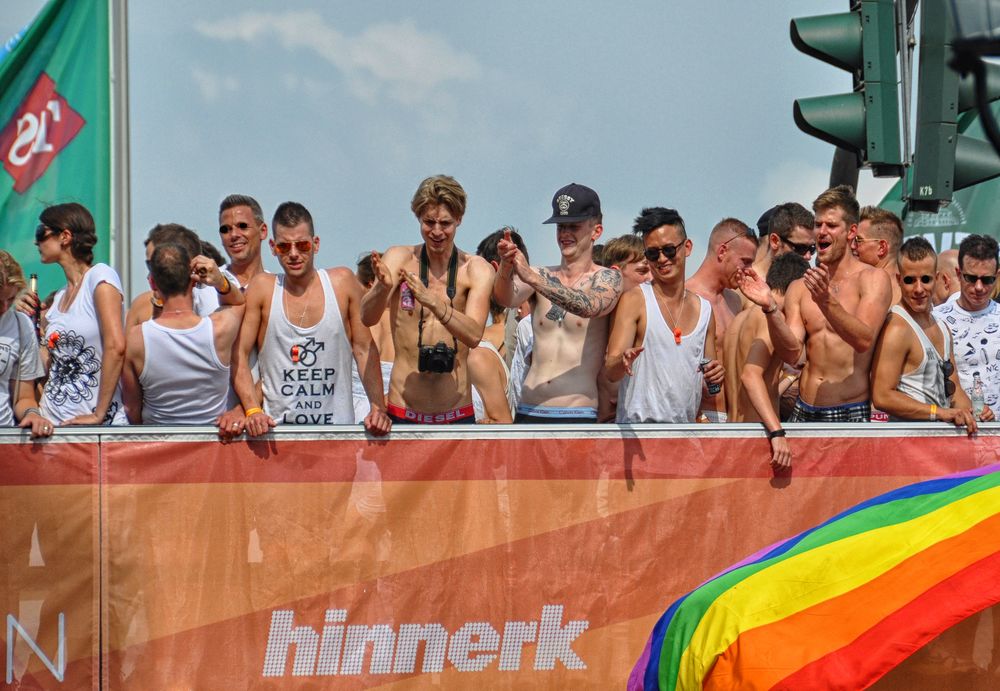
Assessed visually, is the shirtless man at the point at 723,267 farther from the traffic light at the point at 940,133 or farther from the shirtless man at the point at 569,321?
the traffic light at the point at 940,133

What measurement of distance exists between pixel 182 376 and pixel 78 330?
0.74m

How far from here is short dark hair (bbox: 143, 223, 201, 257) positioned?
7.20 metres

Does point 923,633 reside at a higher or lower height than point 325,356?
lower

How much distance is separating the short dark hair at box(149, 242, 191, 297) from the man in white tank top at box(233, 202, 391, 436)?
0.35 m

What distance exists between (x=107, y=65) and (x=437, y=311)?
5.23m

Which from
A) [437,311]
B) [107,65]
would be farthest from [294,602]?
[107,65]

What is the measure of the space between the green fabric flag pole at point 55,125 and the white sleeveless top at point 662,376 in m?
4.75

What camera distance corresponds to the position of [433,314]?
7.08 meters

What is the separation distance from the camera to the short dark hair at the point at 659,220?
7.28m

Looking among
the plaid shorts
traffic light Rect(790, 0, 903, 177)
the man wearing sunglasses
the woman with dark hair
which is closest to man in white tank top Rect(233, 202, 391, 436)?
the woman with dark hair

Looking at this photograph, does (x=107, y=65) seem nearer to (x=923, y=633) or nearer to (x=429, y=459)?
(x=429, y=459)

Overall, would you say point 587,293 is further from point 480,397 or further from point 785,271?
point 785,271

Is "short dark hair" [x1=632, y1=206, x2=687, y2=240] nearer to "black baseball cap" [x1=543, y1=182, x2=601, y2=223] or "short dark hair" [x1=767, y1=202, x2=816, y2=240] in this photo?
"black baseball cap" [x1=543, y1=182, x2=601, y2=223]

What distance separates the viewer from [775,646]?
5824 mm
